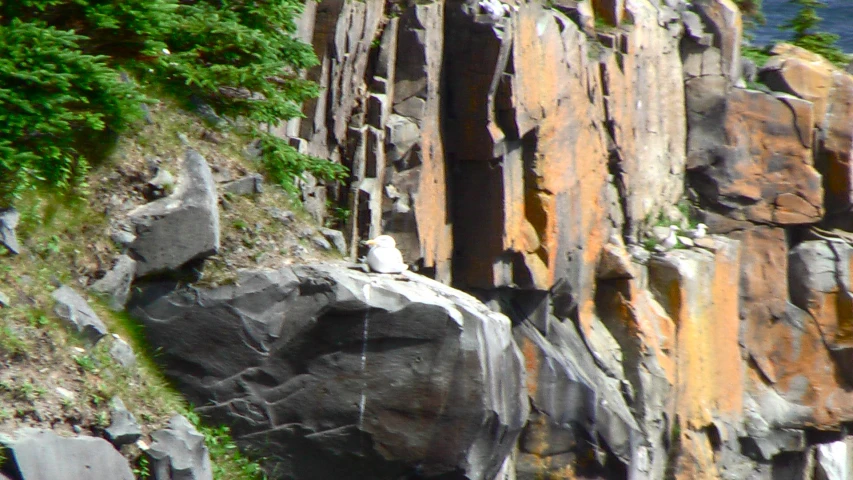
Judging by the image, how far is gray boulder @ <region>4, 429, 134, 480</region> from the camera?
635cm

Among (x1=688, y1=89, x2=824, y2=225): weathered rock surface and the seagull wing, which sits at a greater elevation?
the seagull wing

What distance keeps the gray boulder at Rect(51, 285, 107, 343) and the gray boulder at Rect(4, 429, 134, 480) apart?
1.02 metres

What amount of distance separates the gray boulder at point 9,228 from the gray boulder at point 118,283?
2.60 ft

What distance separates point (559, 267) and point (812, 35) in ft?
33.0

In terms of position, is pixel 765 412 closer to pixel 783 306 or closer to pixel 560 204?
pixel 783 306

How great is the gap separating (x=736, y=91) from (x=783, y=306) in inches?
160

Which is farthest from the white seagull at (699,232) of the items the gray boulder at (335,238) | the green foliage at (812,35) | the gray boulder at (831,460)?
the gray boulder at (335,238)

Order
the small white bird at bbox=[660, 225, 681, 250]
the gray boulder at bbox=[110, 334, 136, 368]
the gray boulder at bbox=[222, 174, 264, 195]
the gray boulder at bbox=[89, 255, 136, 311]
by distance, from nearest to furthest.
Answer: the gray boulder at bbox=[110, 334, 136, 368]
the gray boulder at bbox=[89, 255, 136, 311]
the gray boulder at bbox=[222, 174, 264, 195]
the small white bird at bbox=[660, 225, 681, 250]

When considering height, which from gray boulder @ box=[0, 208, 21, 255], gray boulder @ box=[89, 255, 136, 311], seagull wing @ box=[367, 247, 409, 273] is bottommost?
seagull wing @ box=[367, 247, 409, 273]

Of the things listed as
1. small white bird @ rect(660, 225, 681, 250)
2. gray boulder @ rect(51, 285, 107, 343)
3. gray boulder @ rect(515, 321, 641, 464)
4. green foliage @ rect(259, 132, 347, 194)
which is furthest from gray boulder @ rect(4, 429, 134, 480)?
small white bird @ rect(660, 225, 681, 250)

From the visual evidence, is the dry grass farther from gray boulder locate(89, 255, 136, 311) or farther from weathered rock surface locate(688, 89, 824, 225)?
weathered rock surface locate(688, 89, 824, 225)

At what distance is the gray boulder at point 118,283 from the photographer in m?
8.16

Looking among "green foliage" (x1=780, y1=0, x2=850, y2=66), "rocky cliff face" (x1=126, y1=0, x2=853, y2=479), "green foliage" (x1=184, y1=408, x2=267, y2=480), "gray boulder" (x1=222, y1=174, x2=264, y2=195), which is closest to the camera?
"green foliage" (x1=184, y1=408, x2=267, y2=480)

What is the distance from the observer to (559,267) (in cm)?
1448
